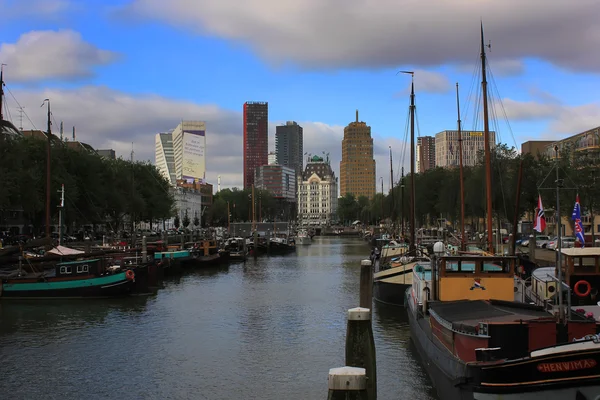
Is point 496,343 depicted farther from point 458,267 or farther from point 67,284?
point 67,284

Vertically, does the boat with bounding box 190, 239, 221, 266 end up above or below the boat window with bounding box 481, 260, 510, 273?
below

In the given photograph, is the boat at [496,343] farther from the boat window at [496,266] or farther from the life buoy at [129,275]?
the life buoy at [129,275]

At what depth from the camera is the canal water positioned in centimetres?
2144

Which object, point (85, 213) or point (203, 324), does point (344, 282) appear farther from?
point (85, 213)

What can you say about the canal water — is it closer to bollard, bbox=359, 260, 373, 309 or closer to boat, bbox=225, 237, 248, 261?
bollard, bbox=359, 260, 373, 309

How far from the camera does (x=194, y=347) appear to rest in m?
27.4

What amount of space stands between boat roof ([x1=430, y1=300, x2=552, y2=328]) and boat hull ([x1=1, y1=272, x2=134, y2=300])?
26778 millimetres

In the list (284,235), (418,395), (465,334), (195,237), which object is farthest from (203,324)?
(284,235)

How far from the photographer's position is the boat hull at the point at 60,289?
40.5 metres

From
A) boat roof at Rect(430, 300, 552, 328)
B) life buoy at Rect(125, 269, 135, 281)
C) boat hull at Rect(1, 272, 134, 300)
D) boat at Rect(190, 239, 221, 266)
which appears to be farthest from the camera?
boat at Rect(190, 239, 221, 266)

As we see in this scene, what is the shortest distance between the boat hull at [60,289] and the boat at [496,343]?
25.0 meters

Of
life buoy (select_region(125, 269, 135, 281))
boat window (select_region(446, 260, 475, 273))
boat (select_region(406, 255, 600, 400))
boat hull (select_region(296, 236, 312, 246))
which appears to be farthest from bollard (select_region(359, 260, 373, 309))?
boat hull (select_region(296, 236, 312, 246))

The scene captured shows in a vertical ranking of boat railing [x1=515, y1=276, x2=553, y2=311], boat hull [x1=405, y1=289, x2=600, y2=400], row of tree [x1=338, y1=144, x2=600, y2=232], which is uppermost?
row of tree [x1=338, y1=144, x2=600, y2=232]

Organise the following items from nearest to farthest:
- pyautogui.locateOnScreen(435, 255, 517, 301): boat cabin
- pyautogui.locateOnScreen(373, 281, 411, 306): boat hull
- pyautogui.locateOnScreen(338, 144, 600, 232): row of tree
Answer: pyautogui.locateOnScreen(435, 255, 517, 301): boat cabin → pyautogui.locateOnScreen(373, 281, 411, 306): boat hull → pyautogui.locateOnScreen(338, 144, 600, 232): row of tree
